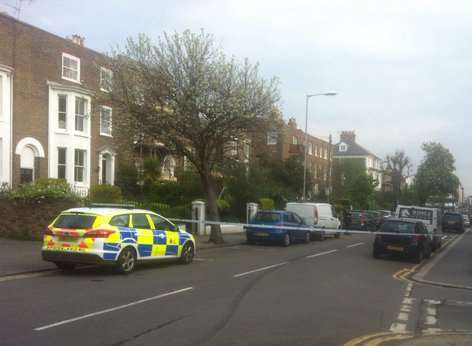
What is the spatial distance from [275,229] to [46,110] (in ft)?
46.3

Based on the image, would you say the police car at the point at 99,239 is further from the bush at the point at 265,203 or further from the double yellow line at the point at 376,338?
the bush at the point at 265,203

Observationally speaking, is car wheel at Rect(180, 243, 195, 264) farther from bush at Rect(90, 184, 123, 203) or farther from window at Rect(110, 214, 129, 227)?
bush at Rect(90, 184, 123, 203)

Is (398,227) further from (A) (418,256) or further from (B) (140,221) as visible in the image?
(B) (140,221)

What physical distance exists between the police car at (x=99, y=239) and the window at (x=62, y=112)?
18.5 m

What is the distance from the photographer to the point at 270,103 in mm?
21891

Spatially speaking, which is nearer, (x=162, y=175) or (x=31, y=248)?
(x=31, y=248)

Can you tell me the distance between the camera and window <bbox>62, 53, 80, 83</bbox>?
3098cm

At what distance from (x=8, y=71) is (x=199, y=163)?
11055mm

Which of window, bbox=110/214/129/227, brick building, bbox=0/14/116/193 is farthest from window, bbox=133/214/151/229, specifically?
brick building, bbox=0/14/116/193

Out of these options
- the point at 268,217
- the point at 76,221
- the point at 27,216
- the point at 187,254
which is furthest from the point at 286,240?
the point at 76,221

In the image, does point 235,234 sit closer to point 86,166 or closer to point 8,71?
point 86,166

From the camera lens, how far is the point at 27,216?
2031 cm

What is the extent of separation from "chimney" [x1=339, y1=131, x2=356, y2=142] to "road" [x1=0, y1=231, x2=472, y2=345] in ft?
258

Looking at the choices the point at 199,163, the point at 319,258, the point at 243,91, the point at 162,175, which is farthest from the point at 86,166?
the point at 319,258
